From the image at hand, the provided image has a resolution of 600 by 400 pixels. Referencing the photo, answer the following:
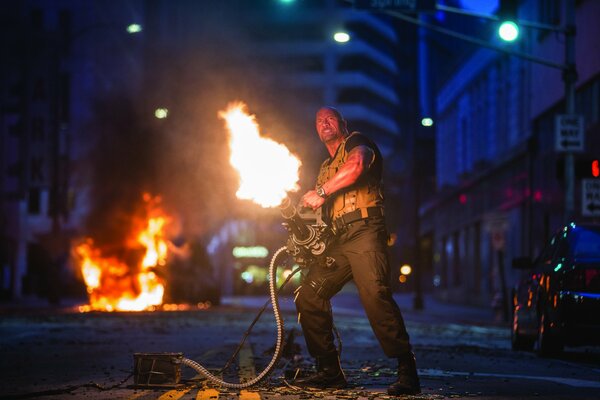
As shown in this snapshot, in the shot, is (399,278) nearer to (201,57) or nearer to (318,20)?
(318,20)

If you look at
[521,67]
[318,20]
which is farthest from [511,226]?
[318,20]

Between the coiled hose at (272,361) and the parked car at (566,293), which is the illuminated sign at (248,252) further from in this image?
the coiled hose at (272,361)

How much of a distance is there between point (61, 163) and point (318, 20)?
200 feet

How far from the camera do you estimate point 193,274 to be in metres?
32.7

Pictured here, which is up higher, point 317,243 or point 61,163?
point 61,163

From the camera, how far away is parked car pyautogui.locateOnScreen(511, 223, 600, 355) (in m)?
11.0

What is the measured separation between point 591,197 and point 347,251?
11507 millimetres

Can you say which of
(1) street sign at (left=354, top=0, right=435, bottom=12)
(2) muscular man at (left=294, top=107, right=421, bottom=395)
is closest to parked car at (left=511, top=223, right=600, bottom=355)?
(2) muscular man at (left=294, top=107, right=421, bottom=395)

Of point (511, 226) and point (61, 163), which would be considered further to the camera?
point (61, 163)

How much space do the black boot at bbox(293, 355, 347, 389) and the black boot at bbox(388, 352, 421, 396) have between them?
1.72 feet

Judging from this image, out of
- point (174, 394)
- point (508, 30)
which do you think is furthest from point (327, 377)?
point (508, 30)

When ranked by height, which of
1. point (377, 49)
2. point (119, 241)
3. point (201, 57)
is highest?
point (377, 49)

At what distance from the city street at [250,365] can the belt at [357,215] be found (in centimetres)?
119

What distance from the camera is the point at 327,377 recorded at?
305 inches
